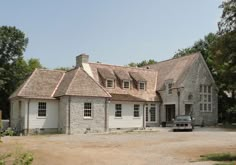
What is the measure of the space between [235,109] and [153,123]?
11160 mm

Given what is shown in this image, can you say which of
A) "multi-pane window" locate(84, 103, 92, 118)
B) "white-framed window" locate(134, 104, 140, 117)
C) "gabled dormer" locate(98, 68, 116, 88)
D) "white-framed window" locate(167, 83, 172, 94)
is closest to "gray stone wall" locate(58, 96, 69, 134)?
"multi-pane window" locate(84, 103, 92, 118)

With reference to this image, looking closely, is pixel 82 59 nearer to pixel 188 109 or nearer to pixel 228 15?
pixel 188 109

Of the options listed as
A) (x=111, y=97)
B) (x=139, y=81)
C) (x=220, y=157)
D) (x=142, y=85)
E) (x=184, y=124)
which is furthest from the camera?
(x=142, y=85)

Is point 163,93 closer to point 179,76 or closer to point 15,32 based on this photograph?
point 179,76

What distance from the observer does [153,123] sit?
44.7 m

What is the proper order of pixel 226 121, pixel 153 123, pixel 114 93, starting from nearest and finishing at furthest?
pixel 114 93, pixel 153 123, pixel 226 121

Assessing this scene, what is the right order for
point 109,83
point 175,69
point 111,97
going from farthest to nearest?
point 175,69, point 109,83, point 111,97

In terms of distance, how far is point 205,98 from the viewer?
45.7 meters

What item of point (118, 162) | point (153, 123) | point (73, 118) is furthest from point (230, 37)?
point (153, 123)

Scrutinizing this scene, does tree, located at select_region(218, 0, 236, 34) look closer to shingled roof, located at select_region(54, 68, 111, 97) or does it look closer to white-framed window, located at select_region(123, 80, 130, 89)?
shingled roof, located at select_region(54, 68, 111, 97)

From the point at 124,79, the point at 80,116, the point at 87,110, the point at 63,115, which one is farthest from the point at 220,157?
the point at 124,79

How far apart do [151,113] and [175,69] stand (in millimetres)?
6785

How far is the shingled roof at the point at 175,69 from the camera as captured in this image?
4499cm

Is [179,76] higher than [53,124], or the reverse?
[179,76]
